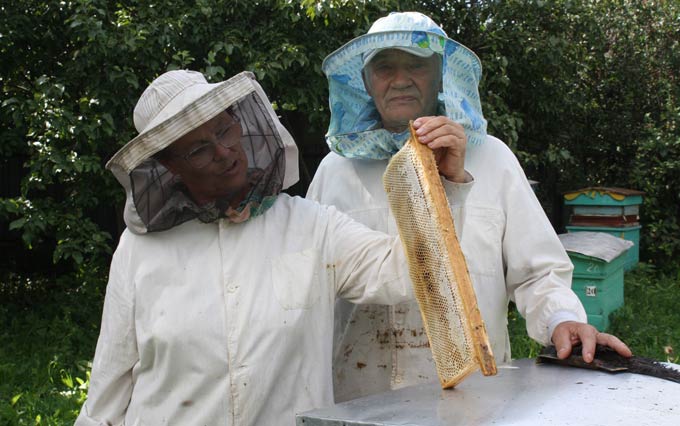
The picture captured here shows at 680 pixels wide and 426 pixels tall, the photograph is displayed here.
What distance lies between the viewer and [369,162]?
6.66 feet

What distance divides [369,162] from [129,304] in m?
0.76

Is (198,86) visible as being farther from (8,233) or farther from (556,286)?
(8,233)

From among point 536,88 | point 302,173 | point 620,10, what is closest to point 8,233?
point 302,173

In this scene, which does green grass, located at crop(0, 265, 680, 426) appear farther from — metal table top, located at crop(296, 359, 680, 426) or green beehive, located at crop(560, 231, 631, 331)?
metal table top, located at crop(296, 359, 680, 426)

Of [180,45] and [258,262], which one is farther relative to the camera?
[180,45]

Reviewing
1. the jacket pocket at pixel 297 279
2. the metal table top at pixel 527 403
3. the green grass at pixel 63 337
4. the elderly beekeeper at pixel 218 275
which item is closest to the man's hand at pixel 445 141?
the elderly beekeeper at pixel 218 275

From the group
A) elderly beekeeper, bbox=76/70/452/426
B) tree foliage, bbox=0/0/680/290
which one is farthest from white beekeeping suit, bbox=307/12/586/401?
tree foliage, bbox=0/0/680/290

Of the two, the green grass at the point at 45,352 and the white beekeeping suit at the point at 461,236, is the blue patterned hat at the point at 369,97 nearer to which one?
the white beekeeping suit at the point at 461,236

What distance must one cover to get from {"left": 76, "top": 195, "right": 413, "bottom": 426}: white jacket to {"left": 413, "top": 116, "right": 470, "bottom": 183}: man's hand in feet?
0.71

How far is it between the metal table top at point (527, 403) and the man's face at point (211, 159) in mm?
569

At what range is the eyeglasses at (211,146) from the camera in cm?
160

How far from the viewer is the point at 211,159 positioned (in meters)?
1.61

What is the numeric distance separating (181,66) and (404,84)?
3374mm

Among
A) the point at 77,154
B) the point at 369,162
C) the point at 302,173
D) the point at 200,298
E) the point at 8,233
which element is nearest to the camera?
the point at 200,298
